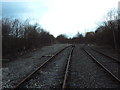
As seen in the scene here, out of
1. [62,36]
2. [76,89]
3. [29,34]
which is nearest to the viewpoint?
[76,89]

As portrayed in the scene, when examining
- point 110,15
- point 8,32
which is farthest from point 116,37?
point 8,32

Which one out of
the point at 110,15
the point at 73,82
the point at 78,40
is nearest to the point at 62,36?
the point at 78,40

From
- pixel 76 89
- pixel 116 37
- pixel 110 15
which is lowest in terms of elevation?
pixel 76 89

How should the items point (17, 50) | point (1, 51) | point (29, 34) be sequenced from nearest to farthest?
point (1, 51) → point (17, 50) → point (29, 34)

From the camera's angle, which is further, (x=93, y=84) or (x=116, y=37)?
(x=116, y=37)

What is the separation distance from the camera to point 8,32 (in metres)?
18.8

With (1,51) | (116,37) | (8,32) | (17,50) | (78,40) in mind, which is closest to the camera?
(1,51)

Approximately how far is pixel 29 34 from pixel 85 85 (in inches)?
917

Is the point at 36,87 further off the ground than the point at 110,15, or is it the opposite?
the point at 110,15

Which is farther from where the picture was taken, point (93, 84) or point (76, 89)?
point (93, 84)

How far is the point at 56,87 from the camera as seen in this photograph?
5727 millimetres

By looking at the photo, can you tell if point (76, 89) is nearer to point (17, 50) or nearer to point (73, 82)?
point (73, 82)

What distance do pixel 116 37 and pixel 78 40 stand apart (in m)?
69.1

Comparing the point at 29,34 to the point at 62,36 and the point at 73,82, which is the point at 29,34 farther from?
the point at 62,36
